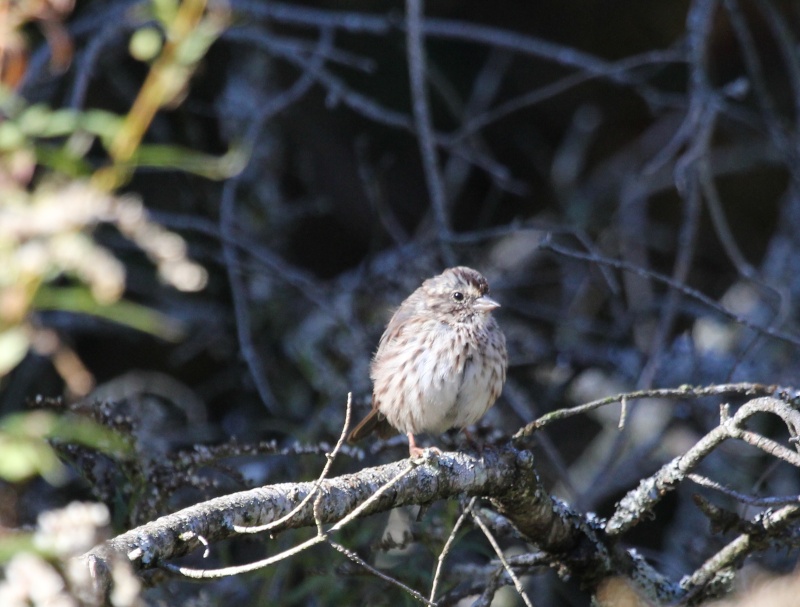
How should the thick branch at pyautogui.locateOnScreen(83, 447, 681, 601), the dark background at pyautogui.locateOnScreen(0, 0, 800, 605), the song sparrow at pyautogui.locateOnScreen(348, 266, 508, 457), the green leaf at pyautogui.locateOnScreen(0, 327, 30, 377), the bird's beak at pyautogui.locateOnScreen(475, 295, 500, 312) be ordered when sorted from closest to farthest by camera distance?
the green leaf at pyautogui.locateOnScreen(0, 327, 30, 377) < the thick branch at pyautogui.locateOnScreen(83, 447, 681, 601) < the song sparrow at pyautogui.locateOnScreen(348, 266, 508, 457) < the bird's beak at pyautogui.locateOnScreen(475, 295, 500, 312) < the dark background at pyautogui.locateOnScreen(0, 0, 800, 605)

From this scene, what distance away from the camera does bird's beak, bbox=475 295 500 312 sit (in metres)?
4.32

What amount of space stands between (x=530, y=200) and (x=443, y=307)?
10.1 feet

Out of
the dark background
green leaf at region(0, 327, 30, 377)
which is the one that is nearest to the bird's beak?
the dark background

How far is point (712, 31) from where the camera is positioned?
6984 mm

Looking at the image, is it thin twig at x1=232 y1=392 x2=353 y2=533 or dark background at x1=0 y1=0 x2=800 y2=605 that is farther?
dark background at x1=0 y1=0 x2=800 y2=605

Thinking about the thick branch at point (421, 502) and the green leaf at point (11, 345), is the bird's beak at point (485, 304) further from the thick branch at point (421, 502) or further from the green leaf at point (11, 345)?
the green leaf at point (11, 345)

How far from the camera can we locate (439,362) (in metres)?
4.19

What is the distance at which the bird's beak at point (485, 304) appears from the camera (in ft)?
14.2

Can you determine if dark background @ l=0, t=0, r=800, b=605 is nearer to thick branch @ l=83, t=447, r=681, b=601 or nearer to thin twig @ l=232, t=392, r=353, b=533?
thick branch @ l=83, t=447, r=681, b=601

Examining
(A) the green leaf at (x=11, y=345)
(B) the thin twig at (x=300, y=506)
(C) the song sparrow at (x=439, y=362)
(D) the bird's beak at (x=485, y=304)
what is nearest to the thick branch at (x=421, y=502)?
(B) the thin twig at (x=300, y=506)

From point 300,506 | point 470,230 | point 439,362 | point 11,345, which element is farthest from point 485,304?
point 470,230

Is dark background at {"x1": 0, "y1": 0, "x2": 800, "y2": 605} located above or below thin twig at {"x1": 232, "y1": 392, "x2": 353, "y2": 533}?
above

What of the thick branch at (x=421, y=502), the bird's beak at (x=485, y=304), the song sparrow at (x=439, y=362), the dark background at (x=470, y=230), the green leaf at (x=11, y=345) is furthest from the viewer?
the dark background at (x=470, y=230)

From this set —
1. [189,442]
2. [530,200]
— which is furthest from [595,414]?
[189,442]
